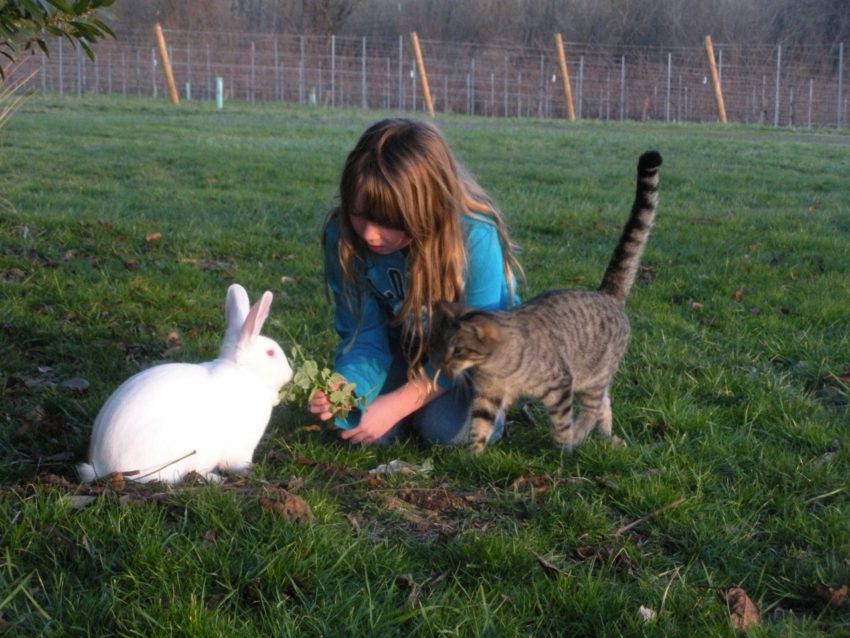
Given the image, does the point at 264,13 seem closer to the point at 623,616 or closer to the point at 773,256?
the point at 773,256

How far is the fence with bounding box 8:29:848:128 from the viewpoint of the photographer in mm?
27609

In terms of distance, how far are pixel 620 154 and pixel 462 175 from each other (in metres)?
11.3

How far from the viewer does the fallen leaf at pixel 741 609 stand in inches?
102

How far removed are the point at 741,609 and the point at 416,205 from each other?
185 cm

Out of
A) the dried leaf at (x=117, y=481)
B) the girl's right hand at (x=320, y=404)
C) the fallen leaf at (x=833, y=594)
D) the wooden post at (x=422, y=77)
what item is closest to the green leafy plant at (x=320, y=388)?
the girl's right hand at (x=320, y=404)

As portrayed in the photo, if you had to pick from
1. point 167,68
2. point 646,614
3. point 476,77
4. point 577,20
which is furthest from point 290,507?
point 577,20

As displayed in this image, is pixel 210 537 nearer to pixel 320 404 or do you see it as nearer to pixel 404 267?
pixel 320 404

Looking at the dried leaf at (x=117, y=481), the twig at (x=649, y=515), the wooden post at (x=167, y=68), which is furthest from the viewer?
the wooden post at (x=167, y=68)

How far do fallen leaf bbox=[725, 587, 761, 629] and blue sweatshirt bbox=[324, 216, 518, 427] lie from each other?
5.57ft

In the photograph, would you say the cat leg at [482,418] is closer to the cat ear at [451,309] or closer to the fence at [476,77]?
the cat ear at [451,309]

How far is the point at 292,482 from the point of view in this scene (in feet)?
10.7

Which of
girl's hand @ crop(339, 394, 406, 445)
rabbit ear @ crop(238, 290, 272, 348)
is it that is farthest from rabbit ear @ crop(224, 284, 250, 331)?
girl's hand @ crop(339, 394, 406, 445)

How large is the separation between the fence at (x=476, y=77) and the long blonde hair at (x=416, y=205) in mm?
24186

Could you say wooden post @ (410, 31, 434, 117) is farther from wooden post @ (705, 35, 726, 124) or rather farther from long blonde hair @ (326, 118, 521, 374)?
long blonde hair @ (326, 118, 521, 374)
